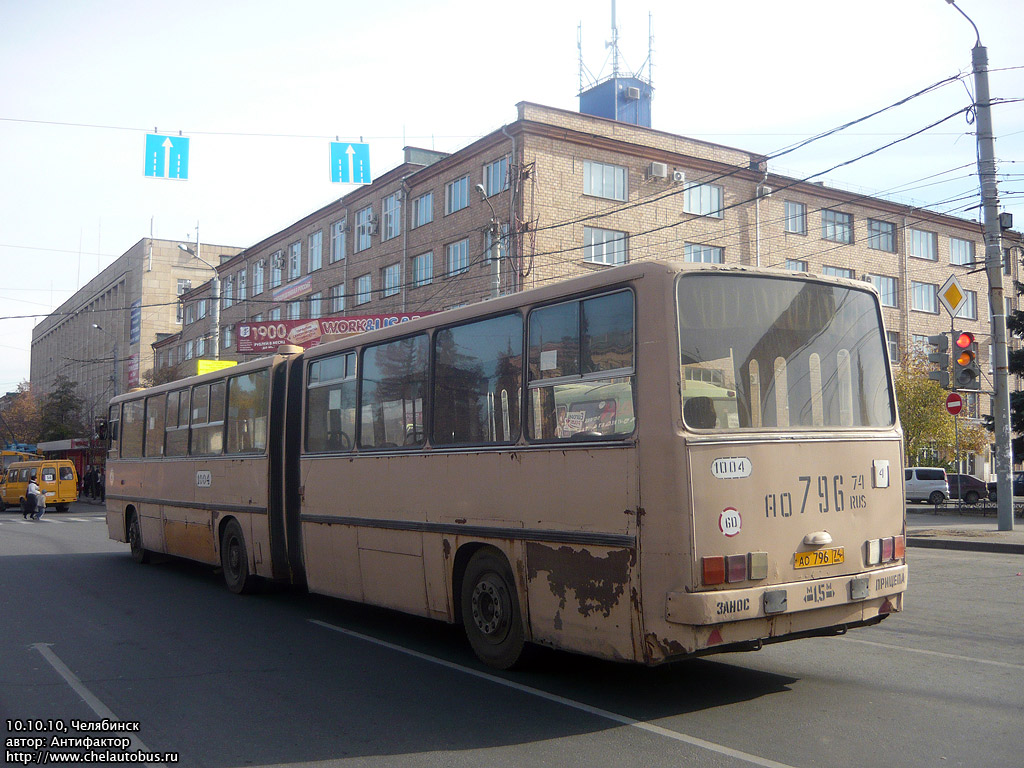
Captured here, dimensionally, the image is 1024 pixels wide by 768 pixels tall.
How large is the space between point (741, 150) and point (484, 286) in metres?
14.3

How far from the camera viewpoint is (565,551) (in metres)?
6.64

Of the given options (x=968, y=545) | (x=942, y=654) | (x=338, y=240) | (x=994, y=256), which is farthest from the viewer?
(x=338, y=240)

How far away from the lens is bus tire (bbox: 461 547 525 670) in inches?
289

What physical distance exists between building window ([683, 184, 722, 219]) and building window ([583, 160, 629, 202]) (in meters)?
3.00

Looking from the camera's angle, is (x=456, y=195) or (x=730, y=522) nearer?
(x=730, y=522)

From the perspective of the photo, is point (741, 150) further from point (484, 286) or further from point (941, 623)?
point (941, 623)

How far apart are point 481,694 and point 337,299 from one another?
4150 centimetres

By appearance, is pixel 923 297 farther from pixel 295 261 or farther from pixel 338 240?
pixel 295 261

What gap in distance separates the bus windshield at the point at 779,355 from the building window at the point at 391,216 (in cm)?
3625

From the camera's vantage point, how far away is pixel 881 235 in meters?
46.8

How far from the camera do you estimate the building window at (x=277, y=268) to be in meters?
54.0

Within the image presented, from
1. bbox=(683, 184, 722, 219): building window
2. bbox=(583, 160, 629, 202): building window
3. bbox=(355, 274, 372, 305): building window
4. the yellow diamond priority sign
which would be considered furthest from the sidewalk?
bbox=(355, 274, 372, 305): building window

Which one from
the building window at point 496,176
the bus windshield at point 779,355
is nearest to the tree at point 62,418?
the building window at point 496,176

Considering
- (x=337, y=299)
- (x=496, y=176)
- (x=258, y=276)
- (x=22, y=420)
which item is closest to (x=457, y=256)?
(x=496, y=176)
